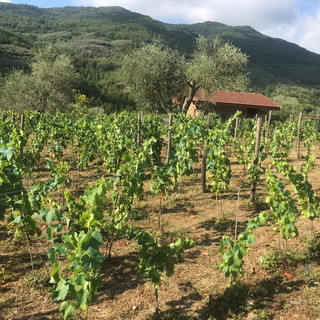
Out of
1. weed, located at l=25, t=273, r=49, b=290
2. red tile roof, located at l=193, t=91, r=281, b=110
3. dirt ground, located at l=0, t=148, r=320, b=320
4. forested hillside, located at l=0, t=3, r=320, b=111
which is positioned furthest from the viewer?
forested hillside, located at l=0, t=3, r=320, b=111

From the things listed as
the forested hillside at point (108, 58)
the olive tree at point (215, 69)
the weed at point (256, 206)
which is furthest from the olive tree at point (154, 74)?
the weed at point (256, 206)

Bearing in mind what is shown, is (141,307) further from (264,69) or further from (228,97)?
(264,69)

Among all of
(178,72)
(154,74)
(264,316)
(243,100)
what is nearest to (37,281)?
(264,316)

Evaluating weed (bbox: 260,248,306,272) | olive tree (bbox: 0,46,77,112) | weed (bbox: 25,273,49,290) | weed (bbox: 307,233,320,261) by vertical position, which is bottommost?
weed (bbox: 25,273,49,290)

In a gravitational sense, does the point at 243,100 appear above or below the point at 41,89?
above

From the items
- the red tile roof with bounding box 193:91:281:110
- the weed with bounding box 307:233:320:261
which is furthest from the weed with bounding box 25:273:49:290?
the red tile roof with bounding box 193:91:281:110

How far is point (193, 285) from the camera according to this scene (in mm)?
4145

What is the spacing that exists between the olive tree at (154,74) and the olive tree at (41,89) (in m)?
9.56

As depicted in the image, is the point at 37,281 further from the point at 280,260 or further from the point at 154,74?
the point at 154,74

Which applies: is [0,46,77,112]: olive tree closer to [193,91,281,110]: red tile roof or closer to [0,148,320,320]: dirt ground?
[193,91,281,110]: red tile roof

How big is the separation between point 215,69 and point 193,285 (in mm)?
16683

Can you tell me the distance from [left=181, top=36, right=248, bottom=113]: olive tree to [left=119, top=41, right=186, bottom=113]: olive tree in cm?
89

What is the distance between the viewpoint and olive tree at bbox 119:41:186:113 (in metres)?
18.8

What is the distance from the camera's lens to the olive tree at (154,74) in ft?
61.7
